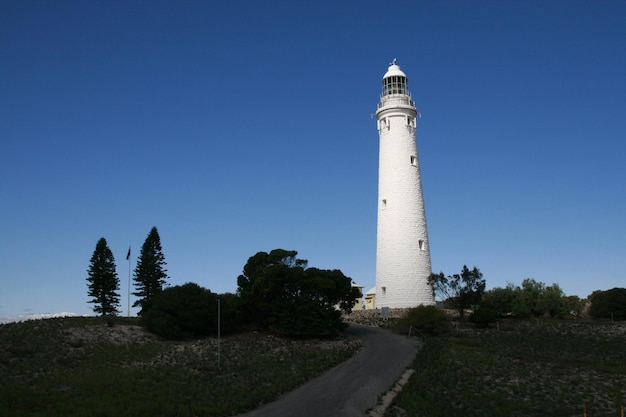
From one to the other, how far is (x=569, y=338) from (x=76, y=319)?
101 feet

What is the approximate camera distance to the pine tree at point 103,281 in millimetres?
51156

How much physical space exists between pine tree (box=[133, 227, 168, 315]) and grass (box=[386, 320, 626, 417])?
2650cm

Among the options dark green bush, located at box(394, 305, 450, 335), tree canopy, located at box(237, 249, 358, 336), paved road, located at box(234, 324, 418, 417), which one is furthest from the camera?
dark green bush, located at box(394, 305, 450, 335)

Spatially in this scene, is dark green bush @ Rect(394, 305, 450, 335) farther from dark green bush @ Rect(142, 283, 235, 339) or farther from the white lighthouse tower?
dark green bush @ Rect(142, 283, 235, 339)

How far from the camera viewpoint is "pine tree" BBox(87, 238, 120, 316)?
51156 mm

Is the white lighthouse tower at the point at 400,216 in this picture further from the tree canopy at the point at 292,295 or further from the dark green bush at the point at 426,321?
the tree canopy at the point at 292,295

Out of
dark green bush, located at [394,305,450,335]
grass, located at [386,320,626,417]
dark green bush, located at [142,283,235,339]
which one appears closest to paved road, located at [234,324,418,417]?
grass, located at [386,320,626,417]

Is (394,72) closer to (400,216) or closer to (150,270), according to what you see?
(400,216)

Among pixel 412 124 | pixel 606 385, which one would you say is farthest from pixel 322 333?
pixel 412 124

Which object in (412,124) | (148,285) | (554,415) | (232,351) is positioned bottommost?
(554,415)

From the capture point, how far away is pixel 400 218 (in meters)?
45.0

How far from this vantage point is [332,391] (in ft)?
81.7

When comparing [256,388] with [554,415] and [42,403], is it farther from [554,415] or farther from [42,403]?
[554,415]

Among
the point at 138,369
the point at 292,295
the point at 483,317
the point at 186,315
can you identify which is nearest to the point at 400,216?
the point at 483,317
